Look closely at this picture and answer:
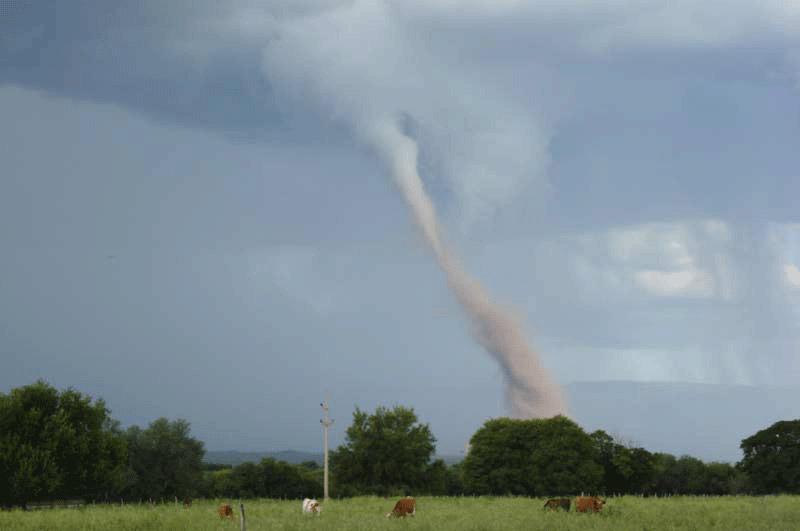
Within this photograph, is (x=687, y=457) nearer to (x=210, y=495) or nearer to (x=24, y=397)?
(x=210, y=495)

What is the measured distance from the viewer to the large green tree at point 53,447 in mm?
61781

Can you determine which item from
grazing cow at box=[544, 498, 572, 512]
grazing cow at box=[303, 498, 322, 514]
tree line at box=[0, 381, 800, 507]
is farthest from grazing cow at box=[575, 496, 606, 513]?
tree line at box=[0, 381, 800, 507]

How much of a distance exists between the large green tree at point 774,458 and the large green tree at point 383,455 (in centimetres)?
3595

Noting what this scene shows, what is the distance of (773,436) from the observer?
3799 inches

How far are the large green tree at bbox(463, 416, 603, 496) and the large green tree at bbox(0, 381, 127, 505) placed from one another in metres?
40.3

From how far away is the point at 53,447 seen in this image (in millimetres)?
63031

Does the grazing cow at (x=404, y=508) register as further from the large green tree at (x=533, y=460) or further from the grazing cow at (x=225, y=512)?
the large green tree at (x=533, y=460)

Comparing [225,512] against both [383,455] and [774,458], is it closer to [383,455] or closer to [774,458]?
[383,455]

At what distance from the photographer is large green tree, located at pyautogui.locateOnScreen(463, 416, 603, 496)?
90688mm

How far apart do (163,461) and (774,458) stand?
6471 centimetres

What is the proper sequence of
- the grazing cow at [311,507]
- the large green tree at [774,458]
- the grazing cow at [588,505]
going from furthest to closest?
1. the large green tree at [774,458]
2. the grazing cow at [311,507]
3. the grazing cow at [588,505]

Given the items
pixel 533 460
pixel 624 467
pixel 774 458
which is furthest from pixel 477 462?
pixel 774 458

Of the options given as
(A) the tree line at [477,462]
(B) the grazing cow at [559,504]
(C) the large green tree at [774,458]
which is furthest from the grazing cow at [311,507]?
(C) the large green tree at [774,458]

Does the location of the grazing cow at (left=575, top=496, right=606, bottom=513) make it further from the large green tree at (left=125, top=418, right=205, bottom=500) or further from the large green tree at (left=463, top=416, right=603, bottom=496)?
the large green tree at (left=125, top=418, right=205, bottom=500)
